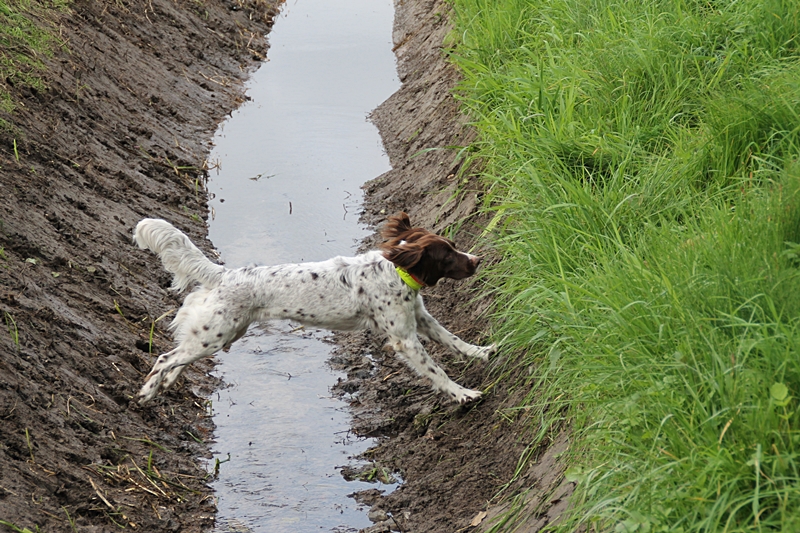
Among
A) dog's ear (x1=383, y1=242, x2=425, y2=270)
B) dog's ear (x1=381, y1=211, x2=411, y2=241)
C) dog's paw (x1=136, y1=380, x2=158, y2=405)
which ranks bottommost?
dog's ear (x1=383, y1=242, x2=425, y2=270)

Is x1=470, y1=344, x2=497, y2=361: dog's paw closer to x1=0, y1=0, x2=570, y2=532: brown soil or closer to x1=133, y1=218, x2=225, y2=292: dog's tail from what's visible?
x1=0, y1=0, x2=570, y2=532: brown soil

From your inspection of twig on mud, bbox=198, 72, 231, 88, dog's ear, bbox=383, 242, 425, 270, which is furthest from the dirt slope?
twig on mud, bbox=198, 72, 231, 88

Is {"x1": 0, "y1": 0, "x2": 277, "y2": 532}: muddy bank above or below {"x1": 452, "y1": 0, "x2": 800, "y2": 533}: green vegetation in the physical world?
above

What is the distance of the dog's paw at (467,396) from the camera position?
16.5 feet

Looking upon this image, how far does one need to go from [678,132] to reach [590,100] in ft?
2.36

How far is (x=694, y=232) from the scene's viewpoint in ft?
12.6

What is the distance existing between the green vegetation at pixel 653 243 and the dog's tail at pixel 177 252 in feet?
6.18

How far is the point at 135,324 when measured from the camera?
20.2ft

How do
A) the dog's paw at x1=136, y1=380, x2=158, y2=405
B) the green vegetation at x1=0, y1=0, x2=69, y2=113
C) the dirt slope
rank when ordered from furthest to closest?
the green vegetation at x1=0, y1=0, x2=69, y2=113
the dog's paw at x1=136, y1=380, x2=158, y2=405
the dirt slope

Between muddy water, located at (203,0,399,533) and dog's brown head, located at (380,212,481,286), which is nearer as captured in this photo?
muddy water, located at (203,0,399,533)

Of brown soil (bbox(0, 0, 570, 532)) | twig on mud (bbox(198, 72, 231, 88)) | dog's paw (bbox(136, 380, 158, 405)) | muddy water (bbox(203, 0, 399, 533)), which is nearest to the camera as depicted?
brown soil (bbox(0, 0, 570, 532))

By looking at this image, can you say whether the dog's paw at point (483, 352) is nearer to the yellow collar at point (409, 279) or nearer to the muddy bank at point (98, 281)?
the yellow collar at point (409, 279)

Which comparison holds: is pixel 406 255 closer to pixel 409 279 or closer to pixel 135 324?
pixel 409 279

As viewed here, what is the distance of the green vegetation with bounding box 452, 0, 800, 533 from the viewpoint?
109 inches
